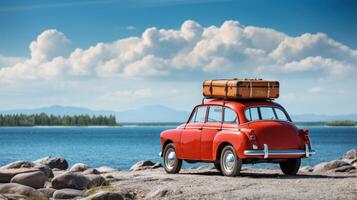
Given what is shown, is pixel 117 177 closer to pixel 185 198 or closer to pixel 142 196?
pixel 142 196

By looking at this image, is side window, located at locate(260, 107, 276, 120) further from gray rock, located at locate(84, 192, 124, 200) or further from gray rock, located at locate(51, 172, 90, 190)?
gray rock, located at locate(84, 192, 124, 200)

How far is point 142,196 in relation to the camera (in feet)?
58.8

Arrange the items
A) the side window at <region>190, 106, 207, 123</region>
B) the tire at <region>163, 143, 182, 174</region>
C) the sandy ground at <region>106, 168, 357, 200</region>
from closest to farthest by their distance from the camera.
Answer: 1. the sandy ground at <region>106, 168, 357, 200</region>
2. the side window at <region>190, 106, 207, 123</region>
3. the tire at <region>163, 143, 182, 174</region>

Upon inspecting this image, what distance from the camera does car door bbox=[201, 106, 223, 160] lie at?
68.0 feet

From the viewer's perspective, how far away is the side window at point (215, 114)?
68.8ft

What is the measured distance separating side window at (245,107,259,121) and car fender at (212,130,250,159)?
0.59m

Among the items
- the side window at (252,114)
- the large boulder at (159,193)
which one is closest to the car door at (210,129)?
the side window at (252,114)

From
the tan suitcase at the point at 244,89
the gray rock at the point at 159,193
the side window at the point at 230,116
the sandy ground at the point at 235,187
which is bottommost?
the gray rock at the point at 159,193

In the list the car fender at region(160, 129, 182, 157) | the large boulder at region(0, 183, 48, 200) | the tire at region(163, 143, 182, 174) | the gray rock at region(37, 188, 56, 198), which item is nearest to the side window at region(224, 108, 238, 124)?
the car fender at region(160, 129, 182, 157)

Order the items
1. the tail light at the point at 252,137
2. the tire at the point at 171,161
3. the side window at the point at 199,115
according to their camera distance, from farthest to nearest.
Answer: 1. the tire at the point at 171,161
2. the side window at the point at 199,115
3. the tail light at the point at 252,137

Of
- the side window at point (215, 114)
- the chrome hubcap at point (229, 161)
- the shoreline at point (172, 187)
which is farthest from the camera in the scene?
the side window at point (215, 114)

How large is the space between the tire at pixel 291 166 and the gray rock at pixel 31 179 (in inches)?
247

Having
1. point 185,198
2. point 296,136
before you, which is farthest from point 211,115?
point 185,198

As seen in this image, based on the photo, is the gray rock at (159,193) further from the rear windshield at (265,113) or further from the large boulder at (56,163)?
the large boulder at (56,163)
